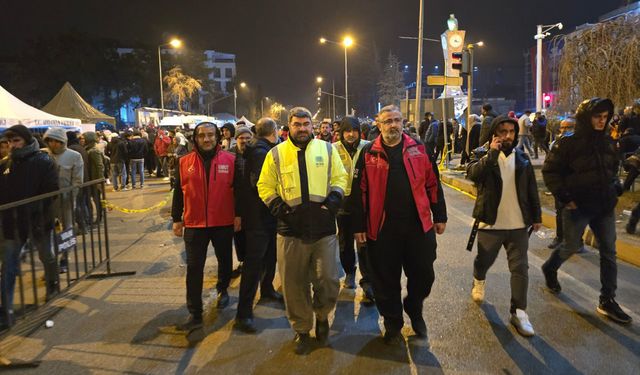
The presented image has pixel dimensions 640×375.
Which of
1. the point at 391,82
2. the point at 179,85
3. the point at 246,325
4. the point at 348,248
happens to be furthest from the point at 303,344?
the point at 391,82

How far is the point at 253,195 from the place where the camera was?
4.53m

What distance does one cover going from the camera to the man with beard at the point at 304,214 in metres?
3.95

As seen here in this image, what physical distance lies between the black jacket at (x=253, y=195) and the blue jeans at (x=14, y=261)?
199cm

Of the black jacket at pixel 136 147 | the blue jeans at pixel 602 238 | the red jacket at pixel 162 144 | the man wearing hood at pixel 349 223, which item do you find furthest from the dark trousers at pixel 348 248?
the red jacket at pixel 162 144


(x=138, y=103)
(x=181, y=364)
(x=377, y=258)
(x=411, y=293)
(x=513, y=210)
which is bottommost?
(x=181, y=364)

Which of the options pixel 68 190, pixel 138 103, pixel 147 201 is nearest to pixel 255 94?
pixel 138 103

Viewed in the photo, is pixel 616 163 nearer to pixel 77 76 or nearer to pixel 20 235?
pixel 20 235

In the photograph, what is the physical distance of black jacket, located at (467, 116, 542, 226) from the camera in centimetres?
443

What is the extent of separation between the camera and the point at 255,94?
11631cm

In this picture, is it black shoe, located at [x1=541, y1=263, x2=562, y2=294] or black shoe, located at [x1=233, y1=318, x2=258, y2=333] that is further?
black shoe, located at [x1=541, y1=263, x2=562, y2=294]

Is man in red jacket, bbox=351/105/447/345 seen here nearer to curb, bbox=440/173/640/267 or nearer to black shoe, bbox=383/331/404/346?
black shoe, bbox=383/331/404/346

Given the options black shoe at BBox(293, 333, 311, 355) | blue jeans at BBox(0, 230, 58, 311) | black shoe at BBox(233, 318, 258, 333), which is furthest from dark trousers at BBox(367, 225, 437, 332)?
blue jeans at BBox(0, 230, 58, 311)

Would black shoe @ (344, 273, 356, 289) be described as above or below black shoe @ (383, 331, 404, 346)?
above

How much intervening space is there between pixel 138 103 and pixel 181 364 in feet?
227
